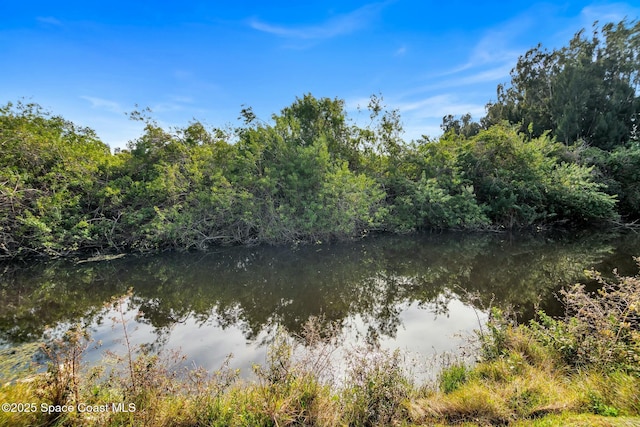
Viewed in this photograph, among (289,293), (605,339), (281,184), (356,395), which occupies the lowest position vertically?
(289,293)

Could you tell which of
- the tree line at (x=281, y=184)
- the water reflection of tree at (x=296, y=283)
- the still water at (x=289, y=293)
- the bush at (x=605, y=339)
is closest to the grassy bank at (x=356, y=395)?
the bush at (x=605, y=339)

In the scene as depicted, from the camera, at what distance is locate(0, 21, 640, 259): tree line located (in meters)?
10.9

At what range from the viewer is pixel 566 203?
50.1ft

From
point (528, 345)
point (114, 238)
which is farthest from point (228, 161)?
point (528, 345)

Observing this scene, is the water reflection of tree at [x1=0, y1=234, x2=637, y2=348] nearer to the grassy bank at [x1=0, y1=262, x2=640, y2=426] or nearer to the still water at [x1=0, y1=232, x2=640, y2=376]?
the still water at [x1=0, y1=232, x2=640, y2=376]

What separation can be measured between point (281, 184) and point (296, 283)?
599cm

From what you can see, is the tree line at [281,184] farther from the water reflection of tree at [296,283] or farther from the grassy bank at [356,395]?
the grassy bank at [356,395]

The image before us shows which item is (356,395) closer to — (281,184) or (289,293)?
(289,293)

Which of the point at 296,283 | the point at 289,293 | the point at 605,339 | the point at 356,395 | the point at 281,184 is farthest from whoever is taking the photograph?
the point at 281,184

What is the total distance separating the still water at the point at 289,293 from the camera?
5.07 meters

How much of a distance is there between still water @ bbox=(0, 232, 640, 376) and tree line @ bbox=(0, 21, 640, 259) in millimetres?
1401

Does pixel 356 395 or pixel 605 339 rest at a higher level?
pixel 605 339

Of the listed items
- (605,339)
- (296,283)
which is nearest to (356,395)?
(605,339)

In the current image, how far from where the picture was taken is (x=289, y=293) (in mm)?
7172
